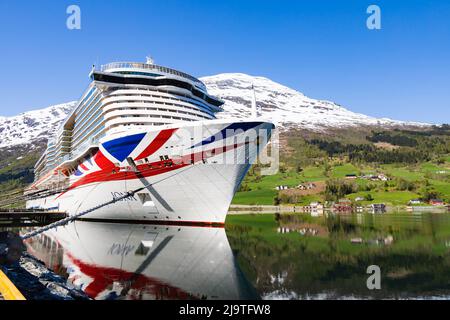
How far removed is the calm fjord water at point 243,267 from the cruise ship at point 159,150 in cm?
251

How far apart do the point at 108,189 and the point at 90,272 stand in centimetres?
1340

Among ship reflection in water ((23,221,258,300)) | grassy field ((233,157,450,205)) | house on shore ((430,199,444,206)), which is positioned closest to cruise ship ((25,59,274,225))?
ship reflection in water ((23,221,258,300))

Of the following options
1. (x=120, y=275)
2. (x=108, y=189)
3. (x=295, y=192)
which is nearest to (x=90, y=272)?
(x=120, y=275)

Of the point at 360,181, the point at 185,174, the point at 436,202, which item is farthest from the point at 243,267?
the point at 360,181

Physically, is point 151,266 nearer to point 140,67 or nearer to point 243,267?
point 243,267

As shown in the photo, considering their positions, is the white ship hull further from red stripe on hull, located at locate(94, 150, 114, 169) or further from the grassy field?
the grassy field

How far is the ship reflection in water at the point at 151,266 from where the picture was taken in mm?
11227

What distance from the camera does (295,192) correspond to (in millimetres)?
121125

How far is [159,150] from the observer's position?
2319 cm

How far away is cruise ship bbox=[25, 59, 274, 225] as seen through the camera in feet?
74.0

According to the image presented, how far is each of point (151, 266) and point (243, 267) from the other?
3.85 meters
